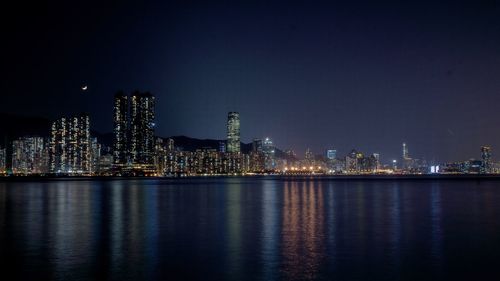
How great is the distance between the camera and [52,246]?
2514cm

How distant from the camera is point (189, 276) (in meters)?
18.5

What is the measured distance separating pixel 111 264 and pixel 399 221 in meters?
22.7

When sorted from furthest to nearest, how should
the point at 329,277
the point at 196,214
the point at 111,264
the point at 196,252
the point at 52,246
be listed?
1. the point at 196,214
2. the point at 52,246
3. the point at 196,252
4. the point at 111,264
5. the point at 329,277

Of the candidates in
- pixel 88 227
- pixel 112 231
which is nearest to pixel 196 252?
pixel 112 231

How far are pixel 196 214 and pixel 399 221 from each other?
1560 cm

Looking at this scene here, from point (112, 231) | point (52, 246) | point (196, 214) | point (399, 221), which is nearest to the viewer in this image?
point (52, 246)

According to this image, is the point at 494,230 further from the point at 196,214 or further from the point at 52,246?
the point at 52,246

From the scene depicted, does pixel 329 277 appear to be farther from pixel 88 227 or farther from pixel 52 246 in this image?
pixel 88 227

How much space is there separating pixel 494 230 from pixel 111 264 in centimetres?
2265

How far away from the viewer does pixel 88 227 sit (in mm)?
33375

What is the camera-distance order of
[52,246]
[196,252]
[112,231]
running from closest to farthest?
[196,252]
[52,246]
[112,231]

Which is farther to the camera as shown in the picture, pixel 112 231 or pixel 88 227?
pixel 88 227

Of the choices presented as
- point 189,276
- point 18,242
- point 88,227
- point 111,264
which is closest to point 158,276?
point 189,276

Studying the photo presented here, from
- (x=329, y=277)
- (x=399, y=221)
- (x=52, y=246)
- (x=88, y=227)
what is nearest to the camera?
(x=329, y=277)
